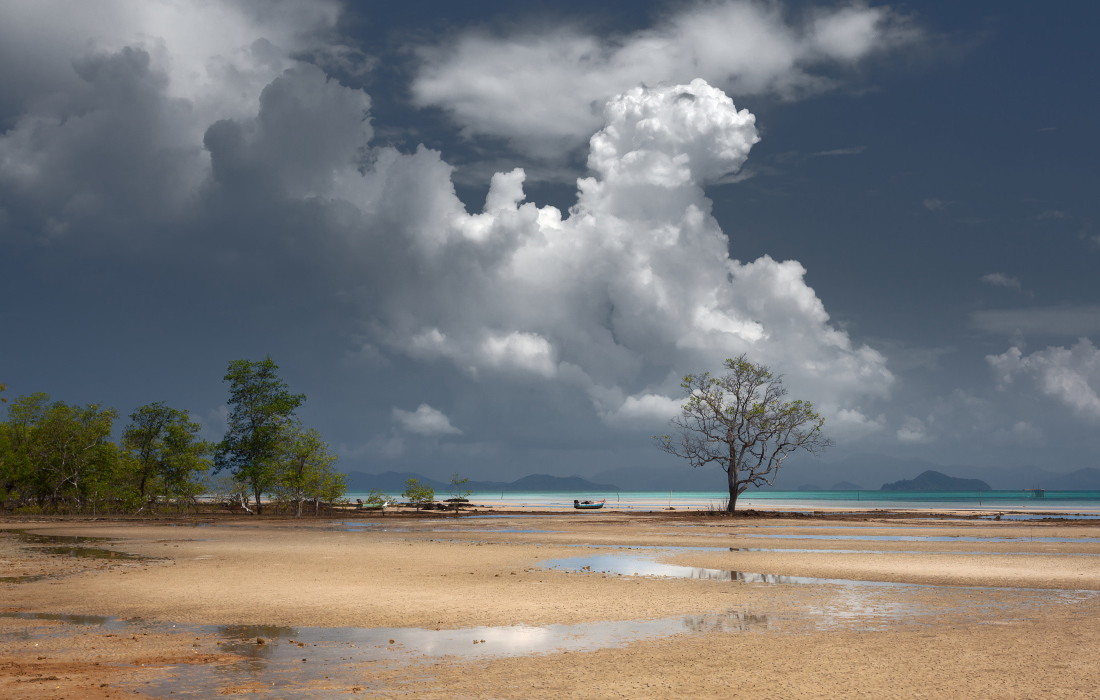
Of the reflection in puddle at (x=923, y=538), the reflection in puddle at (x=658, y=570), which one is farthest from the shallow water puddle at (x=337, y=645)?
the reflection in puddle at (x=923, y=538)

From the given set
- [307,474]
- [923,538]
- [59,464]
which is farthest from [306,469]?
[923,538]

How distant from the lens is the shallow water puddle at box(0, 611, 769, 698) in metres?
9.12

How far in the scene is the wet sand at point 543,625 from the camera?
9266mm

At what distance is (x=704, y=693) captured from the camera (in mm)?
8828

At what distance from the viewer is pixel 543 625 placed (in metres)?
13.3

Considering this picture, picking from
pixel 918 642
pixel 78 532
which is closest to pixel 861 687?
pixel 918 642

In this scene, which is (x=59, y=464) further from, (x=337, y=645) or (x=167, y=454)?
(x=337, y=645)

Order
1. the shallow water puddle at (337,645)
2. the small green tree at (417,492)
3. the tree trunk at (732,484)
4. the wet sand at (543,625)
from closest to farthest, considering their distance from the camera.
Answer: the shallow water puddle at (337,645) < the wet sand at (543,625) < the tree trunk at (732,484) < the small green tree at (417,492)

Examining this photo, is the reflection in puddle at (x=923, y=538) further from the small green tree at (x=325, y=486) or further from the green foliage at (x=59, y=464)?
the green foliage at (x=59, y=464)

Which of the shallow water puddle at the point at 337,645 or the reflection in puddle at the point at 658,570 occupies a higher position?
the shallow water puddle at the point at 337,645

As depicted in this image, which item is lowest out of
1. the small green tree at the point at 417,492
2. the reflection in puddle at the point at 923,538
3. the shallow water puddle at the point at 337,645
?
the reflection in puddle at the point at 923,538

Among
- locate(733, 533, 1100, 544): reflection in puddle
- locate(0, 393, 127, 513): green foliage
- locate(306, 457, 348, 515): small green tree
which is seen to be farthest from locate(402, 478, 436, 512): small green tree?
locate(733, 533, 1100, 544): reflection in puddle

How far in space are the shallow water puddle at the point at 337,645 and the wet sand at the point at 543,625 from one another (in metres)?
0.06

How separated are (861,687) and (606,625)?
16.6 feet
